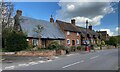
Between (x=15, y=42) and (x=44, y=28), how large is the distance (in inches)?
625

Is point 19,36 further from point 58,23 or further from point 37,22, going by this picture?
point 58,23

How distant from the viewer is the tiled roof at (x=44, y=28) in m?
44.2

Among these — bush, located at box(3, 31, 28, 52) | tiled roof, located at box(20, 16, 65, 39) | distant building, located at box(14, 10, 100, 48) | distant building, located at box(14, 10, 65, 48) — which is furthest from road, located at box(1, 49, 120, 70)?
tiled roof, located at box(20, 16, 65, 39)

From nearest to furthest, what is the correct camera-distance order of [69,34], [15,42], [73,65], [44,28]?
[73,65] < [15,42] < [44,28] < [69,34]

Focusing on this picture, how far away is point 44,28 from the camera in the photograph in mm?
50062

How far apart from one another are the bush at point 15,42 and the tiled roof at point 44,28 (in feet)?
22.0

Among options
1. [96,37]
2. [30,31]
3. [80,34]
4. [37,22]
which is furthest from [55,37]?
[96,37]

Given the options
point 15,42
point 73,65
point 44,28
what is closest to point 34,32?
point 44,28

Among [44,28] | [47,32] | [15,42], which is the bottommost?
[15,42]

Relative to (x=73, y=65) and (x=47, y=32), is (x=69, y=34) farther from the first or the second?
(x=73, y=65)

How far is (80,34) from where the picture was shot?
66.6m

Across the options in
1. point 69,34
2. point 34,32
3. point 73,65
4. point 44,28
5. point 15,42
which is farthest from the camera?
point 69,34

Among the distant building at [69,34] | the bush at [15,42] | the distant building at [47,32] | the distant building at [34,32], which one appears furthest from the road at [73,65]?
the distant building at [69,34]

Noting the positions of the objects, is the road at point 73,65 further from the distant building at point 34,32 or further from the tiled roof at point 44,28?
the tiled roof at point 44,28
